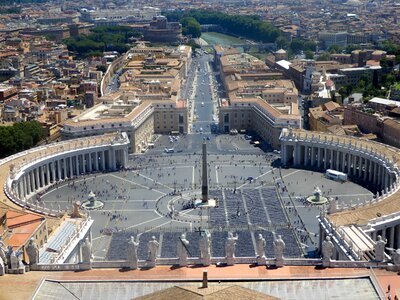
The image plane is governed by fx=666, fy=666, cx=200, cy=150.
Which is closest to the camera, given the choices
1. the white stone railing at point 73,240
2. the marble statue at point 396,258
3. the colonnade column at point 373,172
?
the marble statue at point 396,258

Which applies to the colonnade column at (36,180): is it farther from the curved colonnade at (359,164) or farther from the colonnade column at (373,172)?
the colonnade column at (373,172)

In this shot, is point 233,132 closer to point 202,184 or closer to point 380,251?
point 202,184

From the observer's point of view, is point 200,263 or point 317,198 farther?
point 317,198

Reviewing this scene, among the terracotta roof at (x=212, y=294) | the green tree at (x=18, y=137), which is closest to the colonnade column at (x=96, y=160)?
the green tree at (x=18, y=137)

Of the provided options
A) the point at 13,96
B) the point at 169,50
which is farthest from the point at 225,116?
the point at 169,50

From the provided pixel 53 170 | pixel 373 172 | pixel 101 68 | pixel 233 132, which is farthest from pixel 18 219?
pixel 101 68

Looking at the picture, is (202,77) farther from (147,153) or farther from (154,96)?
(147,153)

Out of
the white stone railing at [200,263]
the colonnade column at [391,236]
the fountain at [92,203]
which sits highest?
the white stone railing at [200,263]
